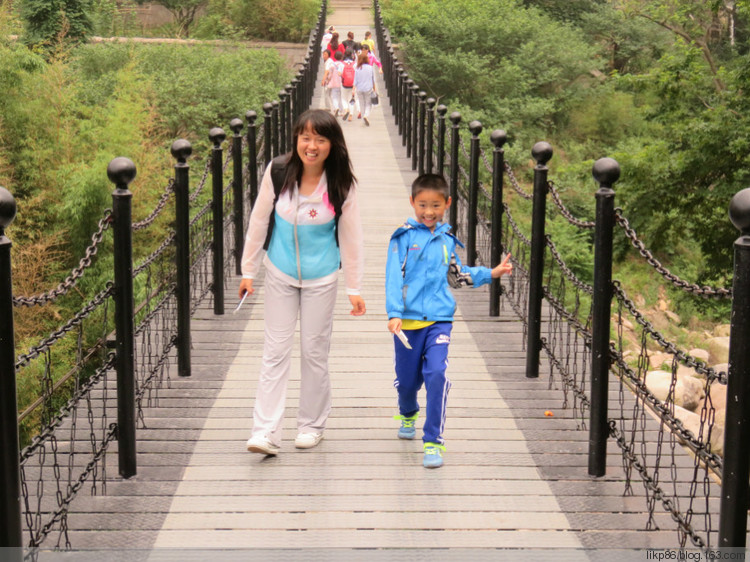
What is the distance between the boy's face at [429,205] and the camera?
519 centimetres

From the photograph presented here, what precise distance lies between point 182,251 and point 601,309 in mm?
2720

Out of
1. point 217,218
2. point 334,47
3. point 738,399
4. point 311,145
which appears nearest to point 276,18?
point 334,47

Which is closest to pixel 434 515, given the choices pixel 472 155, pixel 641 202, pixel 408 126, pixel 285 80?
pixel 472 155

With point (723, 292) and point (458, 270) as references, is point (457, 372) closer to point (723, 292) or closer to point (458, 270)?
point (458, 270)

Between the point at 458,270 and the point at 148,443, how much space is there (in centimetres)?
177

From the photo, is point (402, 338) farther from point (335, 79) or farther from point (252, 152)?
point (335, 79)

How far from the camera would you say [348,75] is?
20812mm

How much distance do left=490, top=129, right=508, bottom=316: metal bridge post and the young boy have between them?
2.57m

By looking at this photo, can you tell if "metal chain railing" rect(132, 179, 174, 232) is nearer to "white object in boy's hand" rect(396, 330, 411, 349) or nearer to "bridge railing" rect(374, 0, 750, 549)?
"white object in boy's hand" rect(396, 330, 411, 349)

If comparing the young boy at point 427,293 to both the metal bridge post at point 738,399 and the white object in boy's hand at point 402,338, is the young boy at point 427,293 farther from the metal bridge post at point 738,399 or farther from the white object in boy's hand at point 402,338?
the metal bridge post at point 738,399

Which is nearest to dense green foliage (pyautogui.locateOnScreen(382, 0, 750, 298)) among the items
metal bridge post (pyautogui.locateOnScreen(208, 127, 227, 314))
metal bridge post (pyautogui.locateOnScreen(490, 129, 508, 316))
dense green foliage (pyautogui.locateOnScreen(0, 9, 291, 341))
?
dense green foliage (pyautogui.locateOnScreen(0, 9, 291, 341))

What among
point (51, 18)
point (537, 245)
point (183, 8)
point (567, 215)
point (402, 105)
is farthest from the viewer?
point (183, 8)

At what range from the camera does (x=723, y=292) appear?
3.75m

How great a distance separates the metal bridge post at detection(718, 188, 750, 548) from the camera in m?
3.42
